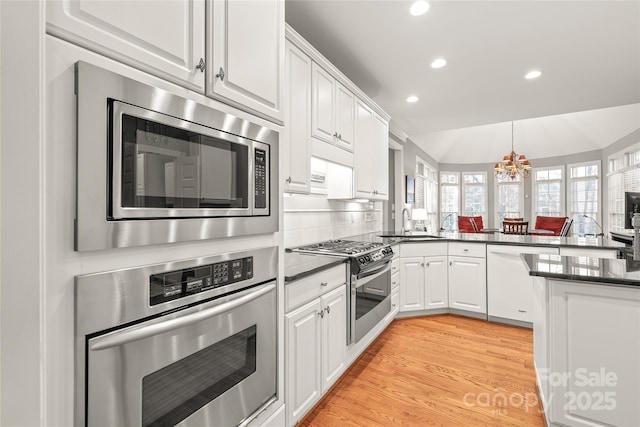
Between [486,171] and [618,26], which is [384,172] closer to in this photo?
[618,26]

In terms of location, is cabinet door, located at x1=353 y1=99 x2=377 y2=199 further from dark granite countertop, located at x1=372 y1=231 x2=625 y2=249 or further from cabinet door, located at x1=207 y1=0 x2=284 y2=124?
cabinet door, located at x1=207 y1=0 x2=284 y2=124

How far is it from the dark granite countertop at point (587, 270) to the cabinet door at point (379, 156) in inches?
70.3

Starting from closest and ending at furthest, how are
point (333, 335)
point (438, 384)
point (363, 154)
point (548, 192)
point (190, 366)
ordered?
point (190, 366) → point (333, 335) → point (438, 384) → point (363, 154) → point (548, 192)

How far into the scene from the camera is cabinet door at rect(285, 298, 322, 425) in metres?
1.63

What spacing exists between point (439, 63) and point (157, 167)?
10.1ft

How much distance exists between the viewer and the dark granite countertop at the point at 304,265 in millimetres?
1654

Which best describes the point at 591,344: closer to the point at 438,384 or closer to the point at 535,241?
the point at 438,384

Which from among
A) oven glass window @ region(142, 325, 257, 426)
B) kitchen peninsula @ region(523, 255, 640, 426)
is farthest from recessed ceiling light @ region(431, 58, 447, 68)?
oven glass window @ region(142, 325, 257, 426)

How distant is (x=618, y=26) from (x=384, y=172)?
2302 millimetres

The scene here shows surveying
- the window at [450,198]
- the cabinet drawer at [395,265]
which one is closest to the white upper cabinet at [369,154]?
the cabinet drawer at [395,265]

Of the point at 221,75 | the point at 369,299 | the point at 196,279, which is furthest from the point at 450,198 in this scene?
the point at 196,279

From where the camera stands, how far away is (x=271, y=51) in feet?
4.77

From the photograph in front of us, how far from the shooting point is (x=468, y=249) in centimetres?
373

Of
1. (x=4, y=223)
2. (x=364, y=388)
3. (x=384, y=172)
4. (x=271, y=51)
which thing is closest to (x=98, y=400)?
(x=4, y=223)
